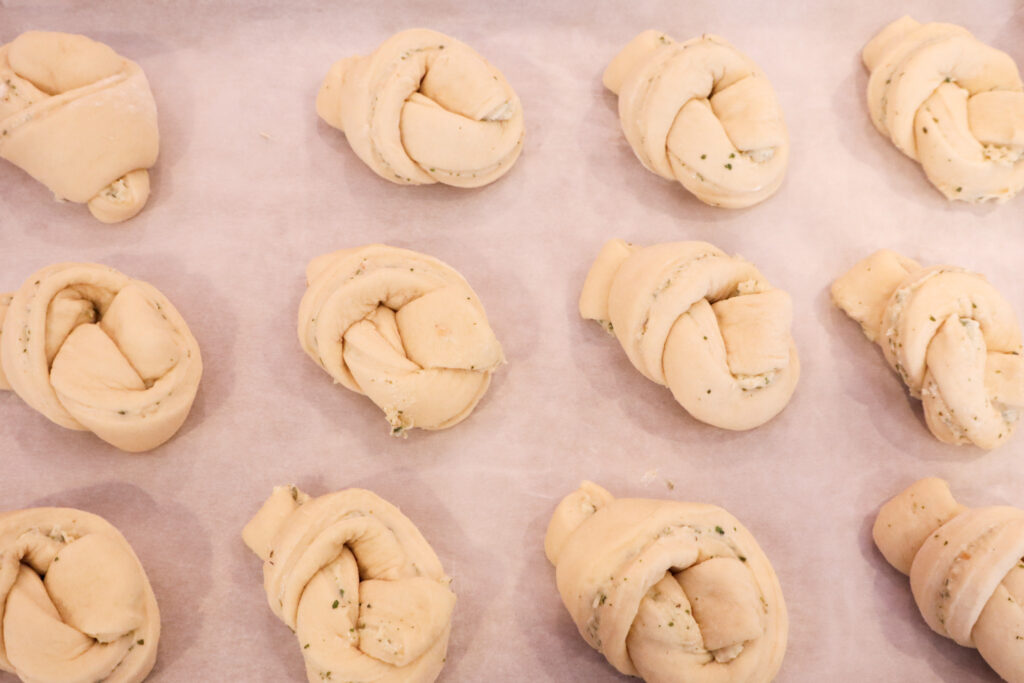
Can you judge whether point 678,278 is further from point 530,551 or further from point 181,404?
point 181,404

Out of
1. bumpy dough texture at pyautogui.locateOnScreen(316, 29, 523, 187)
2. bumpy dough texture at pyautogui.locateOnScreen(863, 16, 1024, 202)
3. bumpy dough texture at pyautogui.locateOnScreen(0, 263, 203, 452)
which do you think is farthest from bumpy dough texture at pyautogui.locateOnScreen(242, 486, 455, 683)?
bumpy dough texture at pyautogui.locateOnScreen(863, 16, 1024, 202)

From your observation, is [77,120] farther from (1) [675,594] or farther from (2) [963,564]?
(2) [963,564]

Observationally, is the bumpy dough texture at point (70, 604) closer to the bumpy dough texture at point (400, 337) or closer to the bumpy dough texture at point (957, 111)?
the bumpy dough texture at point (400, 337)

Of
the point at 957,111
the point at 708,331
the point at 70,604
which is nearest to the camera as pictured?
the point at 70,604

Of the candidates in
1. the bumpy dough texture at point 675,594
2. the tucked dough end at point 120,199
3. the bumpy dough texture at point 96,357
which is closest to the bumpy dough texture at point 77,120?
the tucked dough end at point 120,199

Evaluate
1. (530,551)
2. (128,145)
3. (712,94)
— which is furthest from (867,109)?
(128,145)

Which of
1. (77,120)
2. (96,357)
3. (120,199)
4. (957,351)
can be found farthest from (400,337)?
(957,351)
